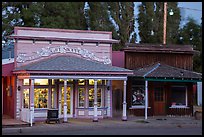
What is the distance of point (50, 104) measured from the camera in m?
25.4

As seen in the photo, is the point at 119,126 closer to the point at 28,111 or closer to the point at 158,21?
the point at 28,111

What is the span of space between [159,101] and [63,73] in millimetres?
7922

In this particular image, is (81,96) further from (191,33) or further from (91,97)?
(191,33)

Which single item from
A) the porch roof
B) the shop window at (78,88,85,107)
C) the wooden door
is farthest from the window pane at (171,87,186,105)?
the shop window at (78,88,85,107)

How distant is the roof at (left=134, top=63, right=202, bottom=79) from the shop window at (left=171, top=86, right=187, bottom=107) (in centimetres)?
135

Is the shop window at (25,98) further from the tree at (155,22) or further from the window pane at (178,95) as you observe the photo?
the tree at (155,22)

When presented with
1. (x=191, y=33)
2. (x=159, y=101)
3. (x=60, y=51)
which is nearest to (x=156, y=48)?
(x=159, y=101)

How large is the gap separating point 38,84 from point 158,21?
28.3 meters

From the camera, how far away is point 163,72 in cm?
2711

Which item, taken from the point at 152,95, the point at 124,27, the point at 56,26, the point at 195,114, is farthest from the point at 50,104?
the point at 124,27

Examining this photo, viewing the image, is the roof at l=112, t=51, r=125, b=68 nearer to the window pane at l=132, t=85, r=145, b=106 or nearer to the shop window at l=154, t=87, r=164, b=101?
the window pane at l=132, t=85, r=145, b=106

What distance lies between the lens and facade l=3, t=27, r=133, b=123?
2380cm

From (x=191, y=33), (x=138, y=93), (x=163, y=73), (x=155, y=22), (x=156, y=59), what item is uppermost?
(x=155, y=22)

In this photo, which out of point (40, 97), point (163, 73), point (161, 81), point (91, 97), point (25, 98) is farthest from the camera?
point (161, 81)
